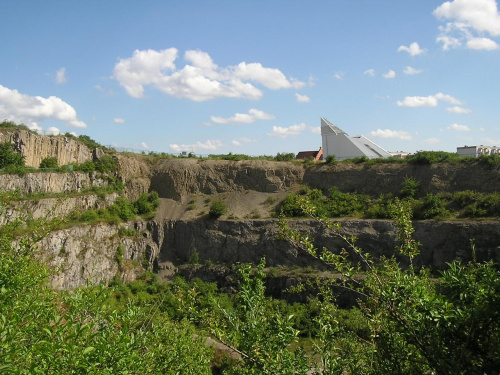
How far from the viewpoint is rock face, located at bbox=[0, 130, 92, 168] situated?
2934 centimetres

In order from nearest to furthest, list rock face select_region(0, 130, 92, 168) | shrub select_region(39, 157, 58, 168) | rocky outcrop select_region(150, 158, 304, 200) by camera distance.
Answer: rock face select_region(0, 130, 92, 168) < shrub select_region(39, 157, 58, 168) < rocky outcrop select_region(150, 158, 304, 200)

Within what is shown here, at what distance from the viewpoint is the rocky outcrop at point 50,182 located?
26156 mm

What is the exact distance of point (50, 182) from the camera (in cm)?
2844

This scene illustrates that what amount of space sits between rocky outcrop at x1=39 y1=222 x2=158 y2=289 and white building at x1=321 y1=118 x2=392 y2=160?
22.6 m

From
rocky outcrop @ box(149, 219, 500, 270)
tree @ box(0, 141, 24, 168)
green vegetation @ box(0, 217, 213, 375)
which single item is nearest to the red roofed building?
rocky outcrop @ box(149, 219, 500, 270)

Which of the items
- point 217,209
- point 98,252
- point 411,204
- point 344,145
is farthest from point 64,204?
point 344,145

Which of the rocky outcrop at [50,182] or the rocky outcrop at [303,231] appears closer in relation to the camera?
the rocky outcrop at [303,231]

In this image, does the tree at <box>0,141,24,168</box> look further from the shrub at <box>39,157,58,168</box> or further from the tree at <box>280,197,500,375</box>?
the tree at <box>280,197,500,375</box>

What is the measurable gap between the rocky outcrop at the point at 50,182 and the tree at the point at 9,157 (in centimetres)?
143

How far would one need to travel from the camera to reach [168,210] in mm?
34562

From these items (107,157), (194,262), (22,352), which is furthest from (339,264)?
(107,157)

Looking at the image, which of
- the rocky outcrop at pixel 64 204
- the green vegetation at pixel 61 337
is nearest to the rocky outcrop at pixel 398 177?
the rocky outcrop at pixel 64 204

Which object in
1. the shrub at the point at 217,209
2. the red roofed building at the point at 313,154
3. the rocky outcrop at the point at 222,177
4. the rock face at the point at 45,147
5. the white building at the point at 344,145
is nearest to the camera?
the rock face at the point at 45,147

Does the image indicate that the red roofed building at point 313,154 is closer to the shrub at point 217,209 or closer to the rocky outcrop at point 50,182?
the shrub at point 217,209
